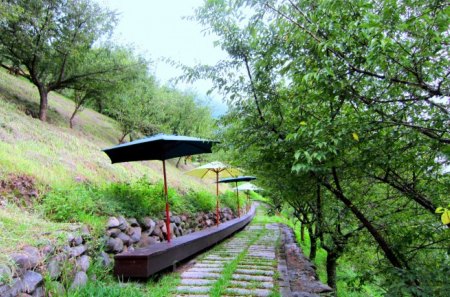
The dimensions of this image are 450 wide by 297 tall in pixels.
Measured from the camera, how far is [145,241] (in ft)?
18.7

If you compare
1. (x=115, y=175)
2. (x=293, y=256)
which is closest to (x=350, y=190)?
(x=293, y=256)

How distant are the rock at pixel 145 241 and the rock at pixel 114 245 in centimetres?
65

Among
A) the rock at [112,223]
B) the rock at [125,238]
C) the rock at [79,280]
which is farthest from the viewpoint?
the rock at [125,238]

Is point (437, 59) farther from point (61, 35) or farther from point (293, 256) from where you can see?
point (61, 35)

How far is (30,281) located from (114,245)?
1.77 metres

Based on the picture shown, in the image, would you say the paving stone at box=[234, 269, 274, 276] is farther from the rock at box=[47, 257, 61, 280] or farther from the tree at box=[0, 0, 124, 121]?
the tree at box=[0, 0, 124, 121]

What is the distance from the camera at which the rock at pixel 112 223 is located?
4812mm

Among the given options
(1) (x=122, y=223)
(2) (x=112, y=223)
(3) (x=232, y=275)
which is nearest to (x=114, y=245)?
(2) (x=112, y=223)

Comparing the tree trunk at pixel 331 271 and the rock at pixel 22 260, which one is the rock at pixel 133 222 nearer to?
the rock at pixel 22 260

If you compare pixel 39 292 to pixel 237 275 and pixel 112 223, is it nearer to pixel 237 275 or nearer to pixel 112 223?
pixel 112 223

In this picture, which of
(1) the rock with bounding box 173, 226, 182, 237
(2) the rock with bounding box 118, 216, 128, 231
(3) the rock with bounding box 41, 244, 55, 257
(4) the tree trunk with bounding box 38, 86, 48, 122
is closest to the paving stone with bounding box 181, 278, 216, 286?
(2) the rock with bounding box 118, 216, 128, 231

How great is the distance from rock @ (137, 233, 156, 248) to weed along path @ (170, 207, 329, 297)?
798 millimetres

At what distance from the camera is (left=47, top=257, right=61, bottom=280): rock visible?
3265mm

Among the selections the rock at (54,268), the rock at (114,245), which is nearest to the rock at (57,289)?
the rock at (54,268)
